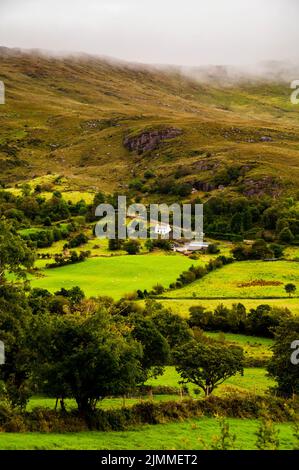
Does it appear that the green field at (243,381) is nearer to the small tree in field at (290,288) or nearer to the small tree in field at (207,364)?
the small tree in field at (207,364)

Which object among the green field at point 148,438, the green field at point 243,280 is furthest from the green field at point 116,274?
the green field at point 148,438

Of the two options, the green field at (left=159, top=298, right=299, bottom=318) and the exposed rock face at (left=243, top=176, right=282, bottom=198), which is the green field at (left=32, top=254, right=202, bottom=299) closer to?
the green field at (left=159, top=298, right=299, bottom=318)

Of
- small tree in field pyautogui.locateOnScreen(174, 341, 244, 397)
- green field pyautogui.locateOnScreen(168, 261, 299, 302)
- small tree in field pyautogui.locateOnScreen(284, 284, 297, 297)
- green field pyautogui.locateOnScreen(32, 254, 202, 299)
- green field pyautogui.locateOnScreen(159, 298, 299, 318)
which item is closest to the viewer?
small tree in field pyautogui.locateOnScreen(174, 341, 244, 397)

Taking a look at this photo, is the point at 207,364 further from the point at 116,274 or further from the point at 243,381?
the point at 116,274

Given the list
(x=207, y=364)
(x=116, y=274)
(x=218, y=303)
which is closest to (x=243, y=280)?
(x=218, y=303)

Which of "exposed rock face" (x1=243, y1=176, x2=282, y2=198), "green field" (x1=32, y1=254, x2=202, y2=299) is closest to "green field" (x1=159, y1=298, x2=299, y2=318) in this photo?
"green field" (x1=32, y1=254, x2=202, y2=299)

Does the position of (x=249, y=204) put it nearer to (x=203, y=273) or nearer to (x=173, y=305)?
(x=203, y=273)
